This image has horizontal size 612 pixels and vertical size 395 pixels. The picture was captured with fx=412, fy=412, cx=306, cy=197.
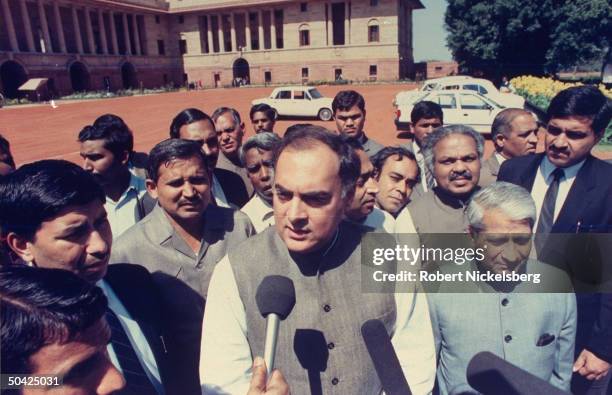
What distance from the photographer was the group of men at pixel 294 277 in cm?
→ 133

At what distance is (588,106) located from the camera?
2863mm

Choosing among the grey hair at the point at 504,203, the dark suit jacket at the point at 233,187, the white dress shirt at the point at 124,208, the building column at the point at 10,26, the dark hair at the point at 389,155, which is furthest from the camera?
the building column at the point at 10,26

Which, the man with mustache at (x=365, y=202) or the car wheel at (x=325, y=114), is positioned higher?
the man with mustache at (x=365, y=202)

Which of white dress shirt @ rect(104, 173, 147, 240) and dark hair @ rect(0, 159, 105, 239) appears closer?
dark hair @ rect(0, 159, 105, 239)

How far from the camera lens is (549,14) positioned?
27.1m

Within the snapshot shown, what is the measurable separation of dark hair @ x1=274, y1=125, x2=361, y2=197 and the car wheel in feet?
60.4

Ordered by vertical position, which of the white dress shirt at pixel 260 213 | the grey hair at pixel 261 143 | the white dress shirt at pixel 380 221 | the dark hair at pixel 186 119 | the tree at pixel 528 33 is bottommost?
the white dress shirt at pixel 260 213

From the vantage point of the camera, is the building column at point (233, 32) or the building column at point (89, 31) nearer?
the building column at point (89, 31)

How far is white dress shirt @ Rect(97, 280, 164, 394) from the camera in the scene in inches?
74.5

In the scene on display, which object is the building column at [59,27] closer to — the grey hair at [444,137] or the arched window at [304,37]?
the arched window at [304,37]

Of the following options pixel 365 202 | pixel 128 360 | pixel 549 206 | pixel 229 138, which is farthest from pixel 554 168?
pixel 229 138

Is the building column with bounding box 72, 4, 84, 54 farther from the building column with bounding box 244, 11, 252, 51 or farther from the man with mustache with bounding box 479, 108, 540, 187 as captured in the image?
the man with mustache with bounding box 479, 108, 540, 187

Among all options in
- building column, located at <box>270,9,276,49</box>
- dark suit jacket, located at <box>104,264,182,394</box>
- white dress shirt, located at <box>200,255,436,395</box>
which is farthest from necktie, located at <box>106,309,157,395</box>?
building column, located at <box>270,9,276,49</box>

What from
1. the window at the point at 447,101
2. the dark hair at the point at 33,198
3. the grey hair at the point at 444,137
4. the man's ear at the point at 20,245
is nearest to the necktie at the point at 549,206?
the grey hair at the point at 444,137
